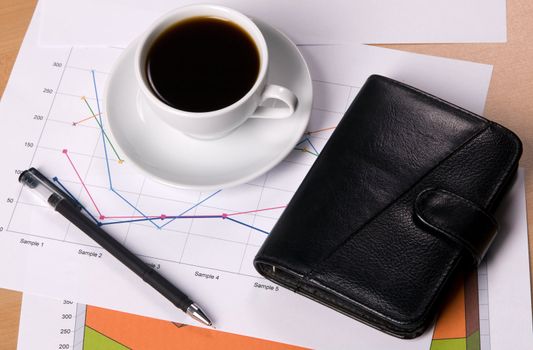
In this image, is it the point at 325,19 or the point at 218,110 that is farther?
the point at 325,19

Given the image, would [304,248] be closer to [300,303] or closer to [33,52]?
[300,303]

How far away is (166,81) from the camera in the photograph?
2.52ft

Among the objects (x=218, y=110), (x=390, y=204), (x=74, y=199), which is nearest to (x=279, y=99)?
(x=218, y=110)

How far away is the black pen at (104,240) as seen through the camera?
75 centimetres

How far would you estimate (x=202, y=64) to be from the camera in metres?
0.78

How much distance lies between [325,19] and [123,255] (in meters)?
0.45

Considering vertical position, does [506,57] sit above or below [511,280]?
above

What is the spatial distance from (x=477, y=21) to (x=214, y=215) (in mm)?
483

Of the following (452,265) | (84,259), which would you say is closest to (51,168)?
(84,259)

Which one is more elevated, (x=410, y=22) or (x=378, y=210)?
(x=410, y=22)

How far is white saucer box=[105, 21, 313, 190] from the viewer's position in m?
0.77

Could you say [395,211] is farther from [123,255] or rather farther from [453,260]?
[123,255]

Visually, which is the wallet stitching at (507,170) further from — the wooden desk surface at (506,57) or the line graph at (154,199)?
the line graph at (154,199)

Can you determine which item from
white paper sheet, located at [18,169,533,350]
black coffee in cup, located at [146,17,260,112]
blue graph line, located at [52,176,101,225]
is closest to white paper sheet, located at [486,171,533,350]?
white paper sheet, located at [18,169,533,350]
